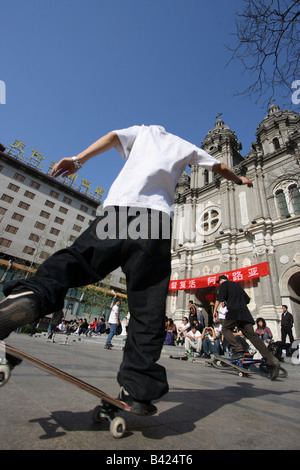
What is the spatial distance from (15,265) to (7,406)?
3606cm

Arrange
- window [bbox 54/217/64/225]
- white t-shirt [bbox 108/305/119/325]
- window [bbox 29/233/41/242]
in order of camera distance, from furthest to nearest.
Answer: window [bbox 54/217/64/225] < window [bbox 29/233/41/242] < white t-shirt [bbox 108/305/119/325]

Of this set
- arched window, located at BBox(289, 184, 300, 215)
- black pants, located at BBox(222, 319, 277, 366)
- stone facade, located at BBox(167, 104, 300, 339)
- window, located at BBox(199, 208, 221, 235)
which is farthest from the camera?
window, located at BBox(199, 208, 221, 235)

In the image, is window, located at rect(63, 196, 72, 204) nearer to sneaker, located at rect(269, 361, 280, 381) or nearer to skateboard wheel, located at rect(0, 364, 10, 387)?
sneaker, located at rect(269, 361, 280, 381)

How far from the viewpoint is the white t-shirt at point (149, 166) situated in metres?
1.53

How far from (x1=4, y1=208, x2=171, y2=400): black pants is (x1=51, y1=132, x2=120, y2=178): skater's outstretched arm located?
0.50m

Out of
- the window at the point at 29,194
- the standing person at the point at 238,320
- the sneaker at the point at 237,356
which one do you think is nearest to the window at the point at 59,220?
Answer: the window at the point at 29,194

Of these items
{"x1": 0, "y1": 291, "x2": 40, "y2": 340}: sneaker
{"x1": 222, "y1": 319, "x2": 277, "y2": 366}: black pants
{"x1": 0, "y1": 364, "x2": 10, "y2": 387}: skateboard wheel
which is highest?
{"x1": 222, "y1": 319, "x2": 277, "y2": 366}: black pants

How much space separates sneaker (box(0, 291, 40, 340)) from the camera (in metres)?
0.97

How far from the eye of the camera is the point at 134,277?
1386mm

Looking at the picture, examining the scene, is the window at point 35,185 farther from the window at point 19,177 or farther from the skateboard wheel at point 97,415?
the skateboard wheel at point 97,415

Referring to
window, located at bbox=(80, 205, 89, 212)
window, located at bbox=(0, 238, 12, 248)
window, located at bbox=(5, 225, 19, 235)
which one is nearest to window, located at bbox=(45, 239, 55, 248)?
window, located at bbox=(5, 225, 19, 235)

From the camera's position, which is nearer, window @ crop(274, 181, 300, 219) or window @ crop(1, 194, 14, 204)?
window @ crop(274, 181, 300, 219)

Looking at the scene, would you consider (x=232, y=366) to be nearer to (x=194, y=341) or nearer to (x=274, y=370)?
(x=274, y=370)
